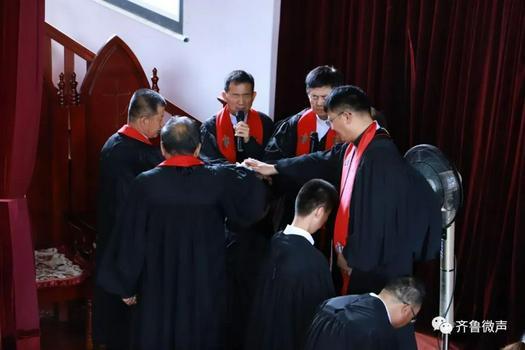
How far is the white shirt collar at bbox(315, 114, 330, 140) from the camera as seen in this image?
4.71 metres

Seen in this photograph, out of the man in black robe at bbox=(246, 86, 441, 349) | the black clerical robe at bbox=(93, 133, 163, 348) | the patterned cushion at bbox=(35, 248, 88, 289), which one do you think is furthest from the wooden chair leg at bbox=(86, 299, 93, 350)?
the man in black robe at bbox=(246, 86, 441, 349)

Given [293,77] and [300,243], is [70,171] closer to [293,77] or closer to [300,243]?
[293,77]

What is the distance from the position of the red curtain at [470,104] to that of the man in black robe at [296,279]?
4.27ft

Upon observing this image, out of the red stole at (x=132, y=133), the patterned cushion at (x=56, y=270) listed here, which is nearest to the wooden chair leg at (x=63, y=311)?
the patterned cushion at (x=56, y=270)

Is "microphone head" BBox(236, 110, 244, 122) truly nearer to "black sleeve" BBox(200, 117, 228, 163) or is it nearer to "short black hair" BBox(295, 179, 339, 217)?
"black sleeve" BBox(200, 117, 228, 163)

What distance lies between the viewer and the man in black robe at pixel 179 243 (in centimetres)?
388

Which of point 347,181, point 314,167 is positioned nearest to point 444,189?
point 347,181

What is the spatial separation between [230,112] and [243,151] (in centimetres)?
24

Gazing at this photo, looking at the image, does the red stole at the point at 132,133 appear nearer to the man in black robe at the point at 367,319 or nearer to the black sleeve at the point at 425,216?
the black sleeve at the point at 425,216

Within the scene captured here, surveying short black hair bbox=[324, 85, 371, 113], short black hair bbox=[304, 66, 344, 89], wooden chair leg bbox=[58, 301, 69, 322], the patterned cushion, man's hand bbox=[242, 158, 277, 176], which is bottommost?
wooden chair leg bbox=[58, 301, 69, 322]

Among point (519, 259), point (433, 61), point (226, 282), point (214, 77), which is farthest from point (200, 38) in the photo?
point (519, 259)

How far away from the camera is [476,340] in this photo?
490 centimetres

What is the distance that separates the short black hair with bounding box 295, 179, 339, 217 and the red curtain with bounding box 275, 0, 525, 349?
1348mm

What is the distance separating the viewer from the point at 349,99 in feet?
12.5
